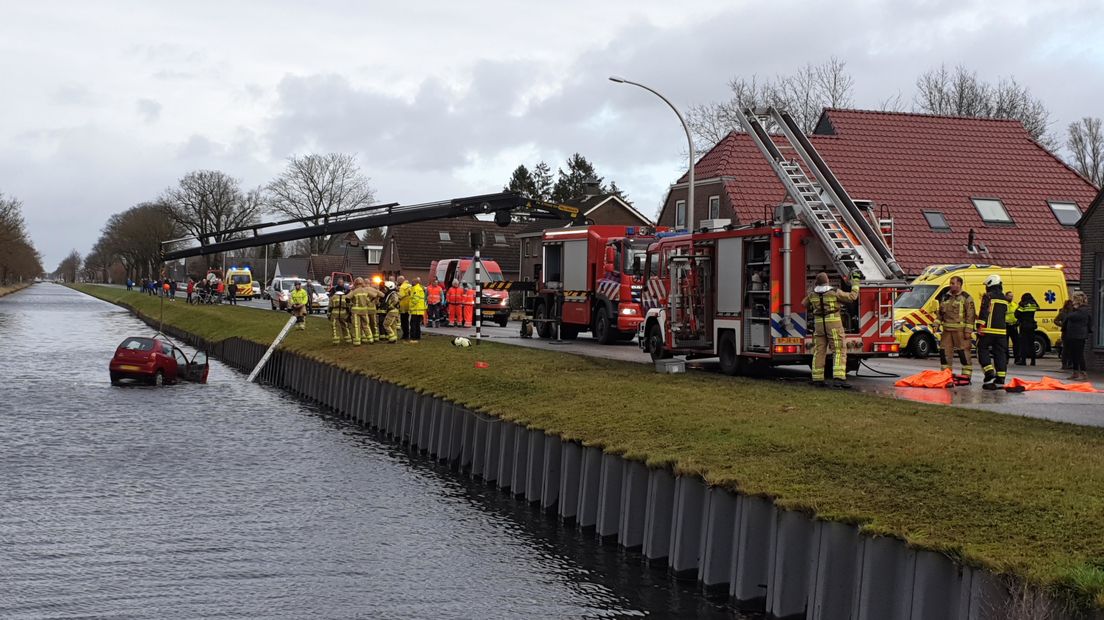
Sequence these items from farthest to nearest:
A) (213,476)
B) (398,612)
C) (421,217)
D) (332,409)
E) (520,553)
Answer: (421,217), (332,409), (213,476), (520,553), (398,612)

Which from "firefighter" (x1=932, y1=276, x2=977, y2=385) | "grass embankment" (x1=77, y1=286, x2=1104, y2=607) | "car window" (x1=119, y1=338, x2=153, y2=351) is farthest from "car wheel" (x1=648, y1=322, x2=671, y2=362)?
"car window" (x1=119, y1=338, x2=153, y2=351)

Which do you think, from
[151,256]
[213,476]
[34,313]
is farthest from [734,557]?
[151,256]

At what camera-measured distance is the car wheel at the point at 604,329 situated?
34.2 m

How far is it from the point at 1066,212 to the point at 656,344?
30.5 metres

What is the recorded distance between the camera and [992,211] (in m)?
49.8

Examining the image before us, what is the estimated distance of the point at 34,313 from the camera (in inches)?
3605

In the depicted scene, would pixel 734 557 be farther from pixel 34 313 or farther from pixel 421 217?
pixel 34 313

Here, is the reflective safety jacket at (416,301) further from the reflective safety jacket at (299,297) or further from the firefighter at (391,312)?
the reflective safety jacket at (299,297)

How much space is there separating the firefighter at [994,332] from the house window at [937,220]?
29.0m

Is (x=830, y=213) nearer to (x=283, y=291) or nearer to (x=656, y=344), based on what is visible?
(x=656, y=344)

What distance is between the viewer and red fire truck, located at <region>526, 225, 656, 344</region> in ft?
110

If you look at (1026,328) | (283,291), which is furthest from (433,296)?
(283,291)

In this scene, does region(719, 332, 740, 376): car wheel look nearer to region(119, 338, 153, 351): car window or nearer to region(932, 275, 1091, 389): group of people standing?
region(932, 275, 1091, 389): group of people standing

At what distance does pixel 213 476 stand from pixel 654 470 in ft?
32.5
